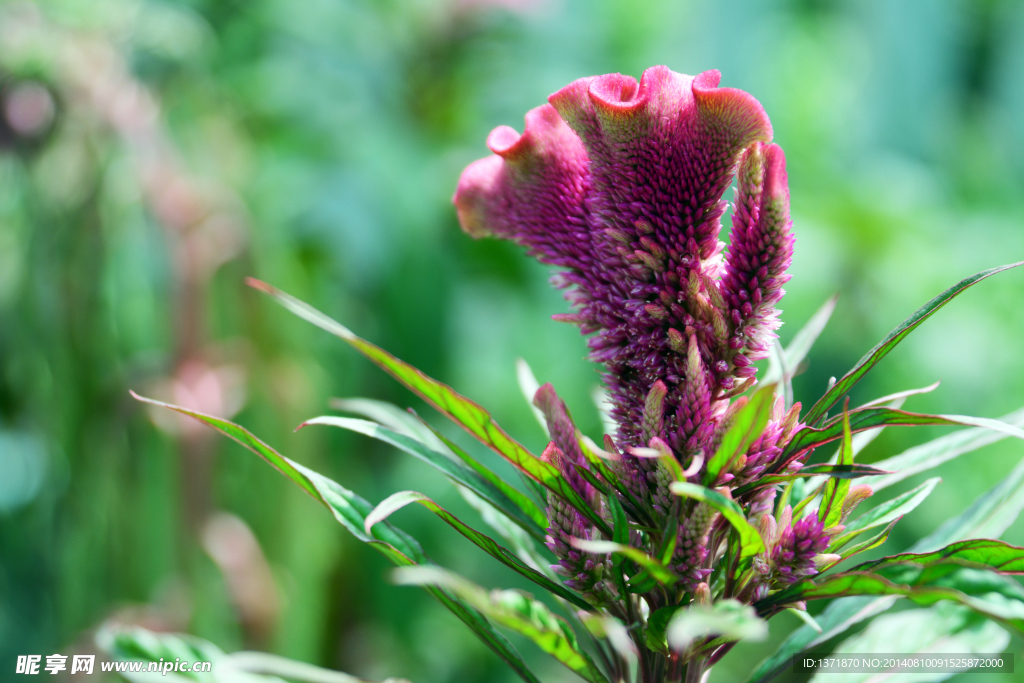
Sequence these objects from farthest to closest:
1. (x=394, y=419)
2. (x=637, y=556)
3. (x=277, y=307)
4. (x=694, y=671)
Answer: (x=277, y=307) → (x=394, y=419) → (x=694, y=671) → (x=637, y=556)

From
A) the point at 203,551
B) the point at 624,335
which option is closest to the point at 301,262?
the point at 203,551

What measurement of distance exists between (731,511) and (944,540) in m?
0.30

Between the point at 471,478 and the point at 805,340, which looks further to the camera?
the point at 805,340

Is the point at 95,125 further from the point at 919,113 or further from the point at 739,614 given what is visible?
the point at 919,113

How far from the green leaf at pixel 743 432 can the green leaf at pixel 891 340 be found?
76 mm

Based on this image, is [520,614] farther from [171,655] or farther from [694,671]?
[171,655]

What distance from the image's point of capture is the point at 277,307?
1.72 m

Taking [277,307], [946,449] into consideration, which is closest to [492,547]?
[946,449]

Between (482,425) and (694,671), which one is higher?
(482,425)

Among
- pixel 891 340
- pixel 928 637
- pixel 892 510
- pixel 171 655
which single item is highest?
pixel 891 340

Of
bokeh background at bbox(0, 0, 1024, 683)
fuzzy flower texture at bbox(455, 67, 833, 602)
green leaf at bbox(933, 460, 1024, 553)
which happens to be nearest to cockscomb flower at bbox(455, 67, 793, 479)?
fuzzy flower texture at bbox(455, 67, 833, 602)

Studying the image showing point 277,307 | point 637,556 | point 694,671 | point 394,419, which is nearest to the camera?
point 637,556

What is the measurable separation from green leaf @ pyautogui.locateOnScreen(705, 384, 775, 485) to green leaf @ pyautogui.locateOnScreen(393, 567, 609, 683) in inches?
5.4

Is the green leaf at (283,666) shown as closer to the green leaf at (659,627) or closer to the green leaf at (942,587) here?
the green leaf at (659,627)
